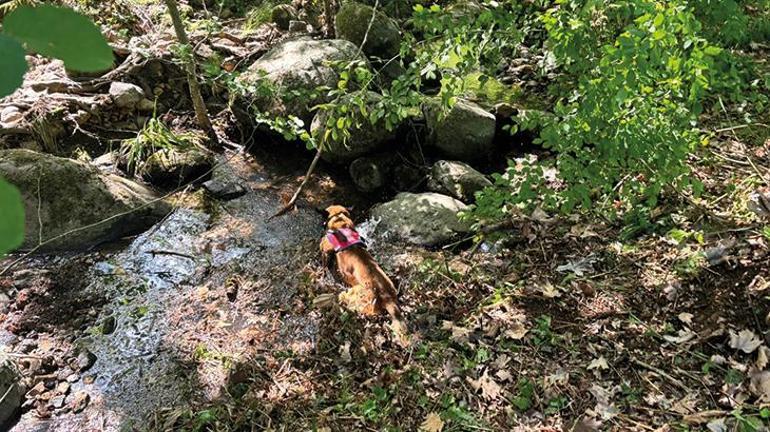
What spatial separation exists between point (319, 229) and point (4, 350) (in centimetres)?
284

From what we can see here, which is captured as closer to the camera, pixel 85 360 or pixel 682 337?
pixel 682 337

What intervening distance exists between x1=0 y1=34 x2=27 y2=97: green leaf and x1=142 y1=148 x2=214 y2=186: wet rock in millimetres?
5722

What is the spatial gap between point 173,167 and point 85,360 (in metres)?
2.66

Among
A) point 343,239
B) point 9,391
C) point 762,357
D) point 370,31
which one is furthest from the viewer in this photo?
point 370,31

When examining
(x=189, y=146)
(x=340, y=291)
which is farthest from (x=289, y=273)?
(x=189, y=146)

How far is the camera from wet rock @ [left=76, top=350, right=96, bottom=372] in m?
3.79

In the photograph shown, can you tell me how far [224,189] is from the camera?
584cm

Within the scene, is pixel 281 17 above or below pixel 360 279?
above

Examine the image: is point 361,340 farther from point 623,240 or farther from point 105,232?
point 105,232

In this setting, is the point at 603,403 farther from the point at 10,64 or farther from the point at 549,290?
the point at 10,64

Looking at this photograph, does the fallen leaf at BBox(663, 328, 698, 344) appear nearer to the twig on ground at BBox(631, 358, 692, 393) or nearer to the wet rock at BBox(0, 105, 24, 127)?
the twig on ground at BBox(631, 358, 692, 393)

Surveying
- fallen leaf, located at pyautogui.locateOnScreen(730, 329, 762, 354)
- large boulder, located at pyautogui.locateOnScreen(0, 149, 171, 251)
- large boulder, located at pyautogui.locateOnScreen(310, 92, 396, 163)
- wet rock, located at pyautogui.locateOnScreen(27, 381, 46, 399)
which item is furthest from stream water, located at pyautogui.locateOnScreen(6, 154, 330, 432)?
fallen leaf, located at pyautogui.locateOnScreen(730, 329, 762, 354)

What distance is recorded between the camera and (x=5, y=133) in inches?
229

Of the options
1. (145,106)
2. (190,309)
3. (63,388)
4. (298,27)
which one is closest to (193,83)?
(145,106)
